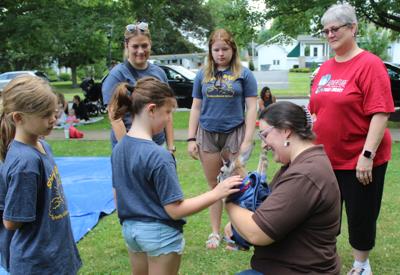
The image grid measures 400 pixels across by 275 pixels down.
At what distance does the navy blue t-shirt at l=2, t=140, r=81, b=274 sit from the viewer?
2039 millimetres

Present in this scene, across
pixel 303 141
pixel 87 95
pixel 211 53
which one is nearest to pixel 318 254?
pixel 303 141

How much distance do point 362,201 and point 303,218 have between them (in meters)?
1.47

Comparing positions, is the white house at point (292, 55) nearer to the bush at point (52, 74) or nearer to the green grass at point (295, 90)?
the bush at point (52, 74)

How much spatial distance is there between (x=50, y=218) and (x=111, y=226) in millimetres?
2563

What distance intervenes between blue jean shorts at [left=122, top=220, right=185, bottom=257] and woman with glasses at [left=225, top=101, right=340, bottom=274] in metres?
0.38

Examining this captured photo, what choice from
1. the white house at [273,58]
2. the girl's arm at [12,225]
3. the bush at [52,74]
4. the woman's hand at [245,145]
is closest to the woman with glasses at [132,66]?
the woman's hand at [245,145]

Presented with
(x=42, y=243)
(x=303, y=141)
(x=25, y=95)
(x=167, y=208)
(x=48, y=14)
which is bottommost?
(x=42, y=243)

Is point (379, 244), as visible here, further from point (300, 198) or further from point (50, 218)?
point (50, 218)

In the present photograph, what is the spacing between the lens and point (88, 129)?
12055mm

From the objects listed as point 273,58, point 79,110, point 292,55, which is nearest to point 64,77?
point 273,58

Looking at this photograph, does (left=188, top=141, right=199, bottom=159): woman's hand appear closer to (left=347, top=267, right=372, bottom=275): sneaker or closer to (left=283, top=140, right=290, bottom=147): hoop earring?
(left=347, top=267, right=372, bottom=275): sneaker

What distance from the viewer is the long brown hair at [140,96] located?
218 centimetres

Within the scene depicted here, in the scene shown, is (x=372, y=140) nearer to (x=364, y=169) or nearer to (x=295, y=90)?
(x=364, y=169)

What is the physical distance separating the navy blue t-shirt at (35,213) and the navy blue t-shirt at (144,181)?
316mm
